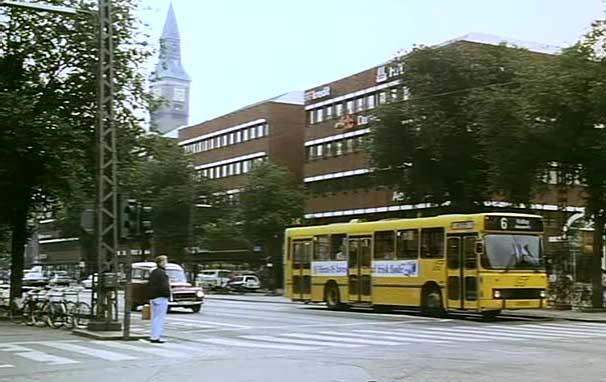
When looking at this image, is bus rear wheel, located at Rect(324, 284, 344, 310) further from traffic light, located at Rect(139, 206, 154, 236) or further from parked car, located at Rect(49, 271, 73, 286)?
parked car, located at Rect(49, 271, 73, 286)

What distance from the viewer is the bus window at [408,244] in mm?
30141

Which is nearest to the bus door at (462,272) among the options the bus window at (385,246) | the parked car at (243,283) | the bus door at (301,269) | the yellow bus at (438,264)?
the yellow bus at (438,264)

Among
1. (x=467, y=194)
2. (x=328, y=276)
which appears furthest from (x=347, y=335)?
(x=467, y=194)

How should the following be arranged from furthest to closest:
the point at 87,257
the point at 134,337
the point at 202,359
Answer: the point at 87,257 < the point at 134,337 < the point at 202,359

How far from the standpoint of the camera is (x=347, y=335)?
22188 millimetres

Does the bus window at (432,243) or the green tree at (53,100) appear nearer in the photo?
the green tree at (53,100)

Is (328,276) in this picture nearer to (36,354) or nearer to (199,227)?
(36,354)

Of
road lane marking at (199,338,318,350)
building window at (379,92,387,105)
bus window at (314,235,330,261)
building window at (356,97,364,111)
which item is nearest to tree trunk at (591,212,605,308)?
bus window at (314,235,330,261)

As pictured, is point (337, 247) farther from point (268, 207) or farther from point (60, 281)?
point (60, 281)

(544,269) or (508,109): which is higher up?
(508,109)

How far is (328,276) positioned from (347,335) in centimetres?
1253

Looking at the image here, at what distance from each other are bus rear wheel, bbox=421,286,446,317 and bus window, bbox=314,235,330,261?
5.60 metres

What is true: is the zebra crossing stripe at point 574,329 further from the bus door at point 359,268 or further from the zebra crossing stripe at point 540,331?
the bus door at point 359,268

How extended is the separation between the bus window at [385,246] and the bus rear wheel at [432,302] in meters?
1.92
